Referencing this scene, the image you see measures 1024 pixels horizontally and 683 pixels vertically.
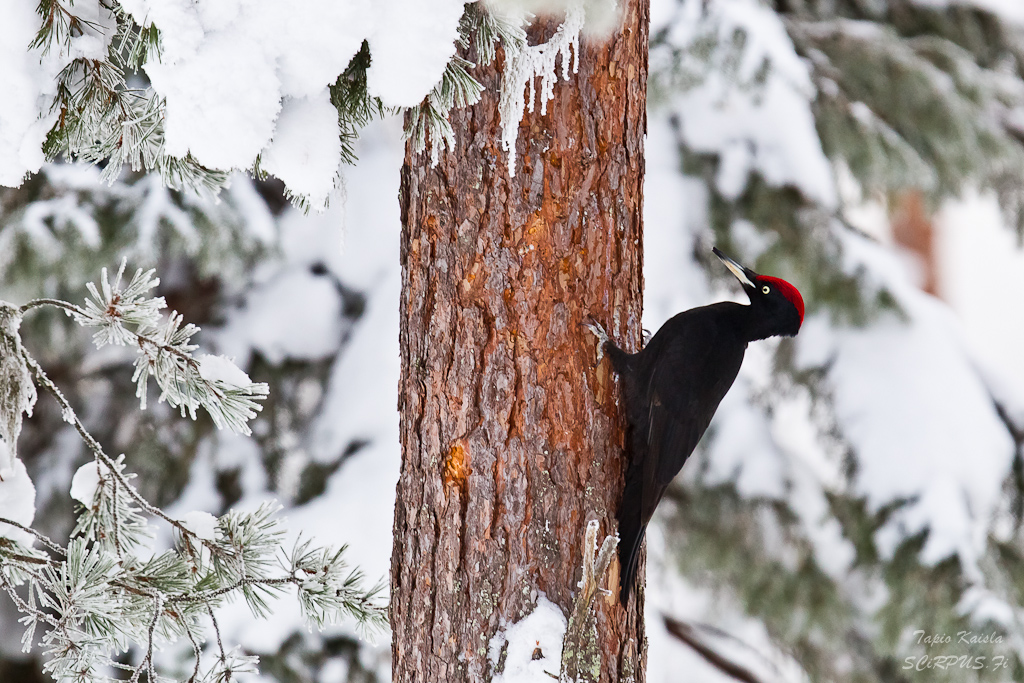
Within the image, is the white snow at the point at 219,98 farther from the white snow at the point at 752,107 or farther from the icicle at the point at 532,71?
the white snow at the point at 752,107

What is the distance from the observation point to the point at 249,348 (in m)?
4.17

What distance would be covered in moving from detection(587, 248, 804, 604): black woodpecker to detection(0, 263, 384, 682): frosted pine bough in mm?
712

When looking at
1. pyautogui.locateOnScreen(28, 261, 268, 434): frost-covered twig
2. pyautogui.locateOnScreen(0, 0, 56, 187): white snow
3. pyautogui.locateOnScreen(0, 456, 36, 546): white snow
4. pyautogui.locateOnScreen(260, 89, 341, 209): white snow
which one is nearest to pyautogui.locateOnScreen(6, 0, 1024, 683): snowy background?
pyautogui.locateOnScreen(0, 456, 36, 546): white snow

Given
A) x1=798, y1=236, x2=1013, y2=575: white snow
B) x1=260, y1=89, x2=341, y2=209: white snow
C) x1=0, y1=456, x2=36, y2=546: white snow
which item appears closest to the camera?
x1=260, y1=89, x2=341, y2=209: white snow

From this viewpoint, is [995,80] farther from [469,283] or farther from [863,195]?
[469,283]

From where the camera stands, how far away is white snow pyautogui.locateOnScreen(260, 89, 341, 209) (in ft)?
4.45

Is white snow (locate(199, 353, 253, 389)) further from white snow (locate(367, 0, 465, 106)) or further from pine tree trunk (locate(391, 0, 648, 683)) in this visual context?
white snow (locate(367, 0, 465, 106))

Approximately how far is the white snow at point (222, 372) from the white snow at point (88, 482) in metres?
0.37

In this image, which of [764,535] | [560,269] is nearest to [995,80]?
[764,535]

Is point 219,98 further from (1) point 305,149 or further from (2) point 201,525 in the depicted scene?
(2) point 201,525

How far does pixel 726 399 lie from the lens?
419cm

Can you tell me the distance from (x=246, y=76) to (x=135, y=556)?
1.19 metres

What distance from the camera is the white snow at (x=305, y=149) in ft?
4.45

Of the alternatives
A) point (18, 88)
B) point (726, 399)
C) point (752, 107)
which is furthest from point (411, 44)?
point (726, 399)
